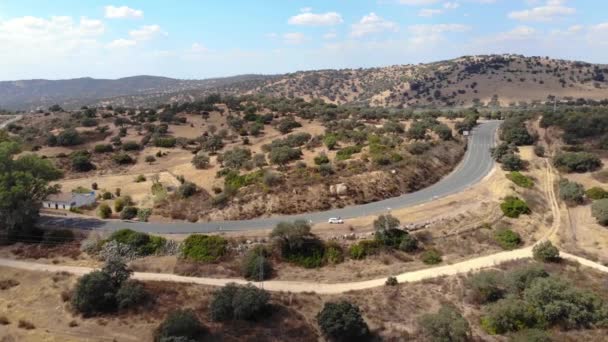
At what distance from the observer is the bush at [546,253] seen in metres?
36.1

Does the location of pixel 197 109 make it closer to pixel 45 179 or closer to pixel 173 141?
pixel 173 141

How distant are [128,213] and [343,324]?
28.8 meters

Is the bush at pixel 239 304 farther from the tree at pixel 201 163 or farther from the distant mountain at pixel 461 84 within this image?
the distant mountain at pixel 461 84

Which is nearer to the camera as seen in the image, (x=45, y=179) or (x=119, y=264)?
(x=119, y=264)

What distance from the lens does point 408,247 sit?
37.5 m

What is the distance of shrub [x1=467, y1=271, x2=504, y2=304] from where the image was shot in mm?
30578

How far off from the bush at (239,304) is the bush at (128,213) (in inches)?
792

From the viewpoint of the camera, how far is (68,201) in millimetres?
48188

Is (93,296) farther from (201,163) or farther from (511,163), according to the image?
(511,163)

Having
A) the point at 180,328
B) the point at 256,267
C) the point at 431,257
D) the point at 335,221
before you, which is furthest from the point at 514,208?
the point at 180,328

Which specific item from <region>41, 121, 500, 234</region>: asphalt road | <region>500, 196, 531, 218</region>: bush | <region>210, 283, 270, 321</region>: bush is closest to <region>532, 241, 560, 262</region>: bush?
<region>500, 196, 531, 218</region>: bush

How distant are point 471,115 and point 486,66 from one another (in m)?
103

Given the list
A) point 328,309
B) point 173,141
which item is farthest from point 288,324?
point 173,141

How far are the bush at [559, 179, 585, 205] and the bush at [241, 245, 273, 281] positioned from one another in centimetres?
3820
